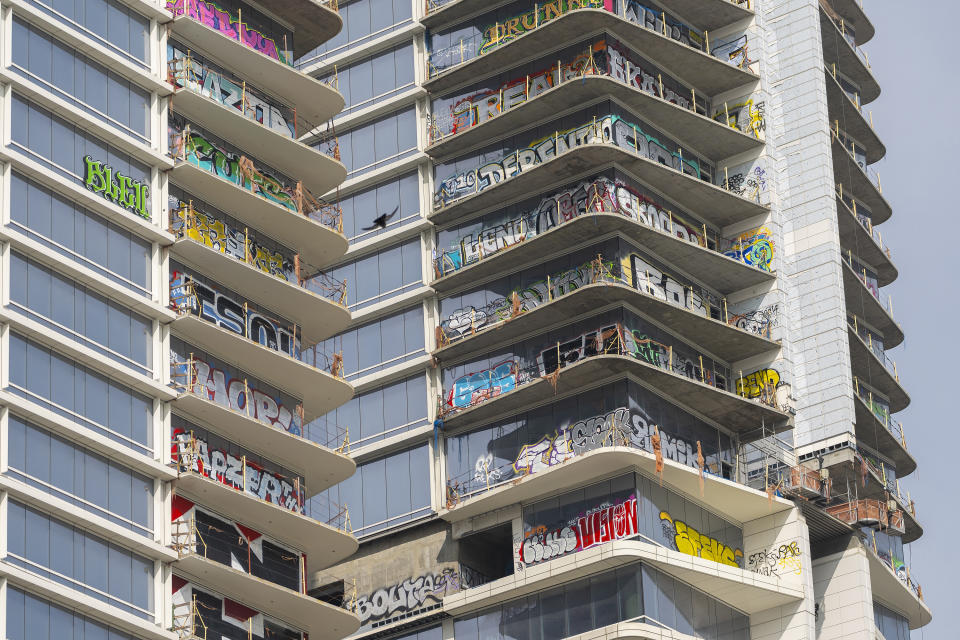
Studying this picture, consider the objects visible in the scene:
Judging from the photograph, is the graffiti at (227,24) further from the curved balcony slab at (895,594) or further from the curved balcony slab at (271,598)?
the curved balcony slab at (895,594)

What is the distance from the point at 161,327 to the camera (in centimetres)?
8344

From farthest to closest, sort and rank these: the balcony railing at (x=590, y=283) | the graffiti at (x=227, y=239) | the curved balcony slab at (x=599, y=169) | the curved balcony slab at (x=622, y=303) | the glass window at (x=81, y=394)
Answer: the curved balcony slab at (x=599, y=169) → the balcony railing at (x=590, y=283) → the curved balcony slab at (x=622, y=303) → the graffiti at (x=227, y=239) → the glass window at (x=81, y=394)

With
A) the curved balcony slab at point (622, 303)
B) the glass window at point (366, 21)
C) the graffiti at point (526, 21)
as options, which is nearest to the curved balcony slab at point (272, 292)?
the curved balcony slab at point (622, 303)

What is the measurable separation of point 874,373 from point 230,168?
130 feet

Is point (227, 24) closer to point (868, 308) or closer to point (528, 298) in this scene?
point (528, 298)

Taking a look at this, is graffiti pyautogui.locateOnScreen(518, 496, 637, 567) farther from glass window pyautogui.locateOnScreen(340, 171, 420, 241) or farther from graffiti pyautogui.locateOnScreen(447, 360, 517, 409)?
glass window pyautogui.locateOnScreen(340, 171, 420, 241)

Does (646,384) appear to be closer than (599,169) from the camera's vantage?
Yes

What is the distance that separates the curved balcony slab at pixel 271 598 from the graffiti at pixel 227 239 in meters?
13.1

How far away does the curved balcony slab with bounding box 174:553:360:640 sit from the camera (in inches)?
3162

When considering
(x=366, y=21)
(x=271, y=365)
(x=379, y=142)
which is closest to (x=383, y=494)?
(x=271, y=365)

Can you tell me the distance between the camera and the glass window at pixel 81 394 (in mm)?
76375

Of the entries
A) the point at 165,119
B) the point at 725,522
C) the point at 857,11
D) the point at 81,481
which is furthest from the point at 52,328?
the point at 857,11

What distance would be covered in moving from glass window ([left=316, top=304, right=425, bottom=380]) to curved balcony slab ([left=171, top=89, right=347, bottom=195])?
12185mm

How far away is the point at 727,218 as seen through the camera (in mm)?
107875
